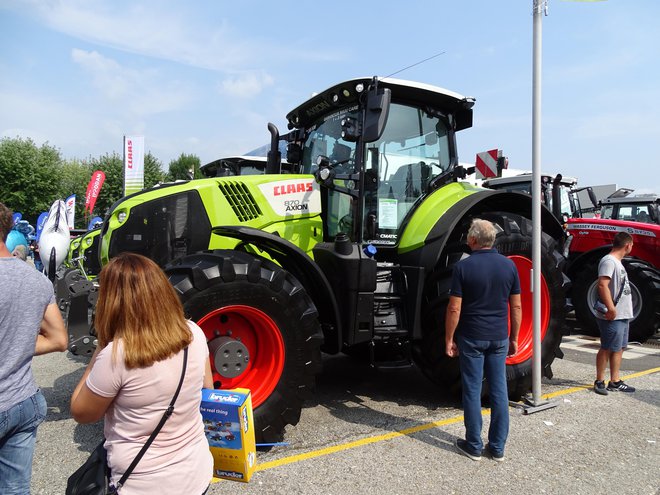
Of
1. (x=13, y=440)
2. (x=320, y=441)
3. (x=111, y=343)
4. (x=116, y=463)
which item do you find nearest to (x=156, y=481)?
(x=116, y=463)

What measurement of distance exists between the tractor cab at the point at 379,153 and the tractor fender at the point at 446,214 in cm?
20

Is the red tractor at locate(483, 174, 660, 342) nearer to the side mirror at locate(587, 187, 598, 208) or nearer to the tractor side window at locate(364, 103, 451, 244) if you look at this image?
the side mirror at locate(587, 187, 598, 208)

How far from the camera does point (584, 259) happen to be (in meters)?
7.86

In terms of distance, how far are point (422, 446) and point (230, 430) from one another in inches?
72.2

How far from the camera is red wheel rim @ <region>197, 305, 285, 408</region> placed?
3.43 meters

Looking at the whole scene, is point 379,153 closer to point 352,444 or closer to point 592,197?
point 352,444

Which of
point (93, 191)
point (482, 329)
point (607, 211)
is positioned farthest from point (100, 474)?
point (93, 191)

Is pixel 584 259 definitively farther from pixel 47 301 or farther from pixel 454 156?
pixel 47 301

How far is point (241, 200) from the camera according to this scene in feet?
13.6

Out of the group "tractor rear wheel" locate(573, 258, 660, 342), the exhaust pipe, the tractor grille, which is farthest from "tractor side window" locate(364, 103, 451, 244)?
"tractor rear wheel" locate(573, 258, 660, 342)

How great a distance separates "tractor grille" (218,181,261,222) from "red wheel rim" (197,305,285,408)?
0.97 meters

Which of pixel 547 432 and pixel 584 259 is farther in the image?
pixel 584 259

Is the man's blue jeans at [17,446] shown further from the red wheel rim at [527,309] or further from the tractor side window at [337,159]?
the red wheel rim at [527,309]

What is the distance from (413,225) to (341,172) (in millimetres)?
819
